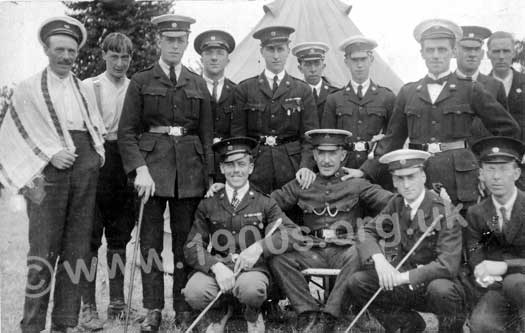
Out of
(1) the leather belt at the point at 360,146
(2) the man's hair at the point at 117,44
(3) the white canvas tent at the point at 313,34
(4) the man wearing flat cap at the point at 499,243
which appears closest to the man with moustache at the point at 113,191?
(2) the man's hair at the point at 117,44

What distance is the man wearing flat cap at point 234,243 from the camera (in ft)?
12.3

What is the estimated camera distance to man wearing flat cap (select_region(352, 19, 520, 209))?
4.03 meters

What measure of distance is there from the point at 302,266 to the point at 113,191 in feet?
5.19

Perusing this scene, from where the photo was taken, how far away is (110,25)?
11703 millimetres

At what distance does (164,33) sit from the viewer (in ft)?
14.1

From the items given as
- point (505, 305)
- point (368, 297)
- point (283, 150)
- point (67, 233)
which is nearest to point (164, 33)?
point (283, 150)

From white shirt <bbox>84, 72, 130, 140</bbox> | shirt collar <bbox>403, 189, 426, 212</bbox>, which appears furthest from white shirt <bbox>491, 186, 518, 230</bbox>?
white shirt <bbox>84, 72, 130, 140</bbox>

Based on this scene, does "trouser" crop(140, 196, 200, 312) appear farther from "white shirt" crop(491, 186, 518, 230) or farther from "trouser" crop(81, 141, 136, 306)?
"white shirt" crop(491, 186, 518, 230)

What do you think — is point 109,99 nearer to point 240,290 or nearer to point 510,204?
point 240,290

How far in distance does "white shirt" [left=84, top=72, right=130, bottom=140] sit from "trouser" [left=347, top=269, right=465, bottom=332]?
7.07 ft

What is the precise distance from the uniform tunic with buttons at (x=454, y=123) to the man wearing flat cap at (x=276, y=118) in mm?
790

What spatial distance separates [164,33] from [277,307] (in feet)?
6.84

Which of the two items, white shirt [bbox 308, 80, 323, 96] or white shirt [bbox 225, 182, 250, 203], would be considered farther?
white shirt [bbox 308, 80, 323, 96]

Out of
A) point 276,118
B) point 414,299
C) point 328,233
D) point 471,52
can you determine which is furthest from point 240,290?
point 471,52
